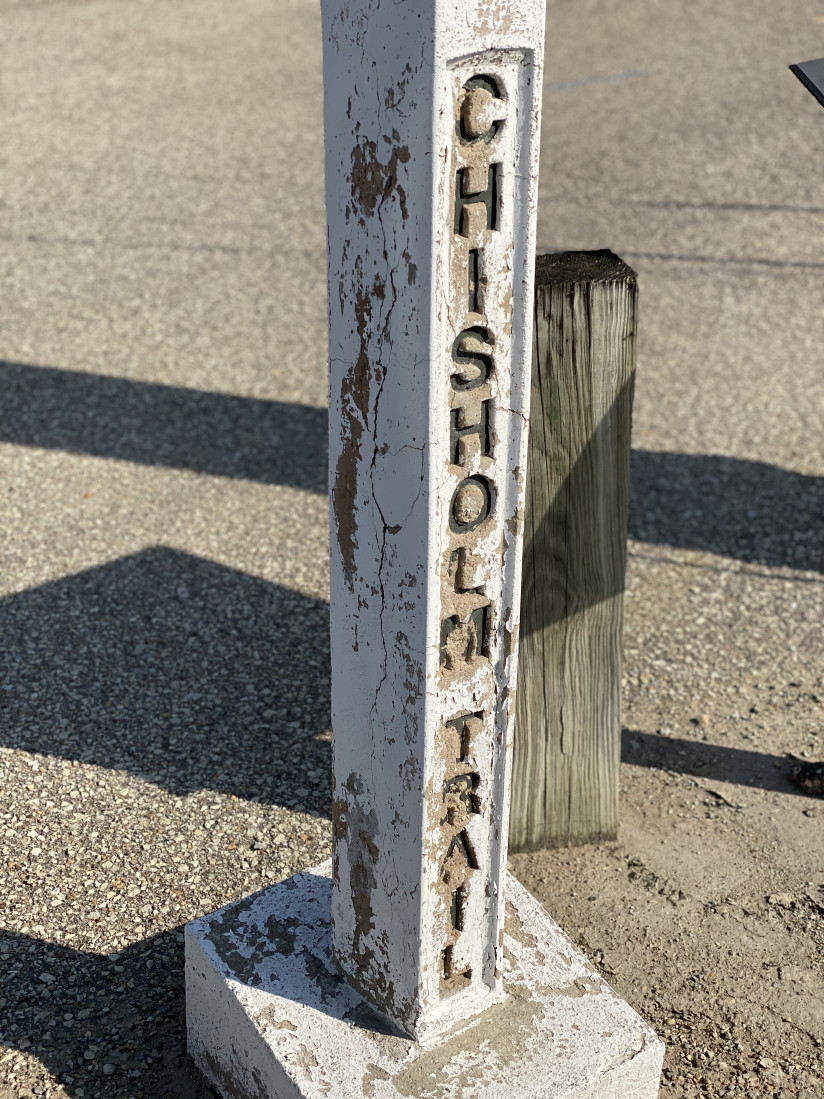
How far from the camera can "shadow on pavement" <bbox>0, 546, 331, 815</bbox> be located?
3.49 metres

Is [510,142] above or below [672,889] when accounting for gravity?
above

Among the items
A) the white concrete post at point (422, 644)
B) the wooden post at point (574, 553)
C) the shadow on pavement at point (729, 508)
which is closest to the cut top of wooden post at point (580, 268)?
the wooden post at point (574, 553)

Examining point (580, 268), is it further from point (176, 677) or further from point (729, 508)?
point (729, 508)

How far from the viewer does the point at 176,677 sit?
385 cm

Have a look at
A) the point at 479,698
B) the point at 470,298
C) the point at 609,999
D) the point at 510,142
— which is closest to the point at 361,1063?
the point at 609,999

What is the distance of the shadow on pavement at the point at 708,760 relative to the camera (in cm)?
354

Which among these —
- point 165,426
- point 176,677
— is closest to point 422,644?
point 176,677

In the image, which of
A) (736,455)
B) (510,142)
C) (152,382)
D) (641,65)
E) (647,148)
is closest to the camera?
(510,142)

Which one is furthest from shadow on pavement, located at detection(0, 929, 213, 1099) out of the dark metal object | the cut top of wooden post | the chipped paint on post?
the dark metal object

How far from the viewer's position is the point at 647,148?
870 cm

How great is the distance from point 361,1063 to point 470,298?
1431 mm

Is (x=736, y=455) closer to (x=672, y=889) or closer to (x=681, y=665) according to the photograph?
(x=681, y=665)

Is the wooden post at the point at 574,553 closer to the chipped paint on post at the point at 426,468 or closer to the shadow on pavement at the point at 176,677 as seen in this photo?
the shadow on pavement at the point at 176,677

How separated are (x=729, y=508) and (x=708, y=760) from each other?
164 cm
